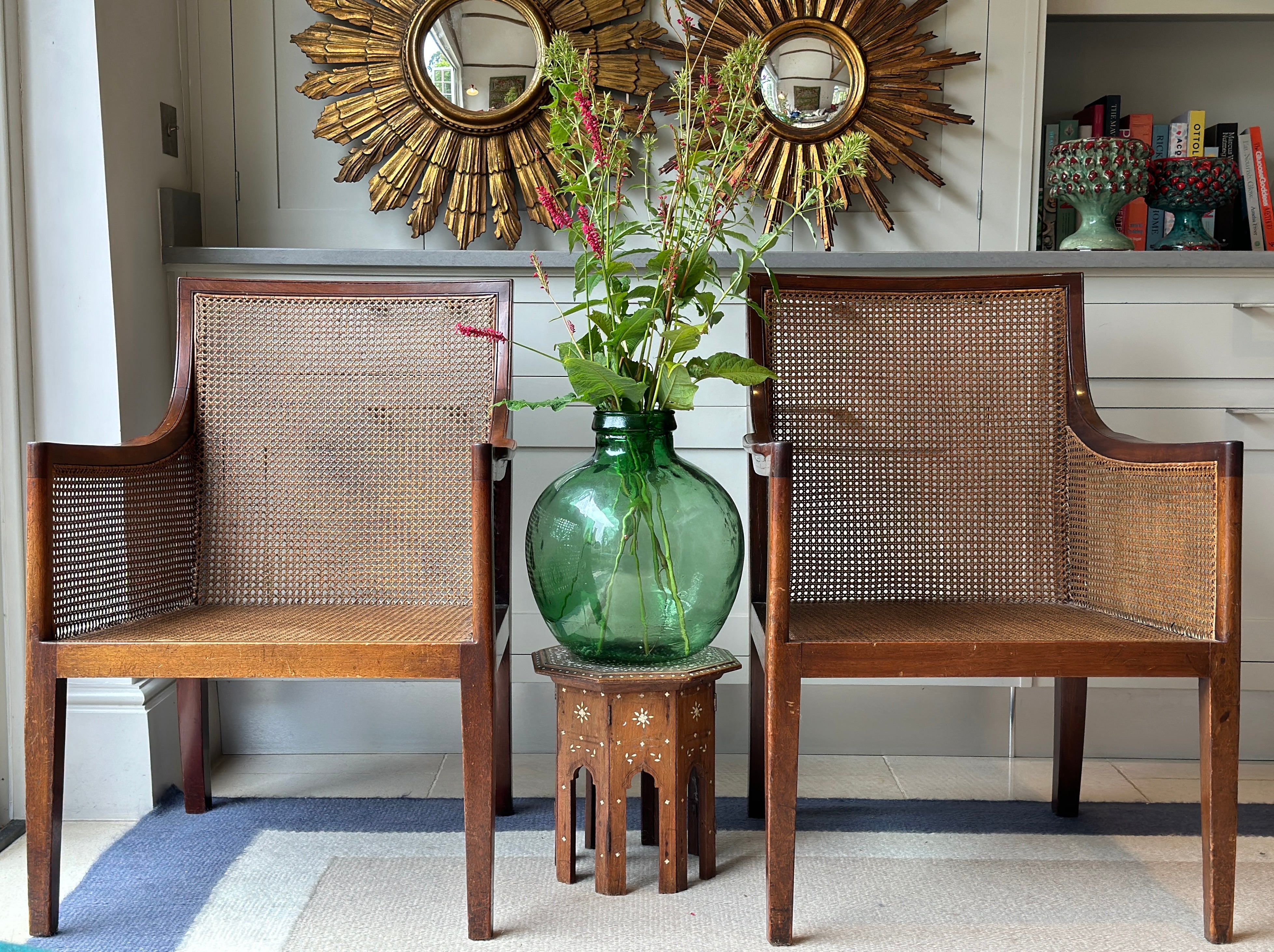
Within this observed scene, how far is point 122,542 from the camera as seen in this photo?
1419 mm

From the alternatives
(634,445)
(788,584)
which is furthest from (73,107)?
(788,584)

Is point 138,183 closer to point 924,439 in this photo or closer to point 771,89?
point 771,89

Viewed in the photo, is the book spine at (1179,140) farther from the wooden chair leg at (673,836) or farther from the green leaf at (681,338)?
the wooden chair leg at (673,836)

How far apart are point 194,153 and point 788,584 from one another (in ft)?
5.11

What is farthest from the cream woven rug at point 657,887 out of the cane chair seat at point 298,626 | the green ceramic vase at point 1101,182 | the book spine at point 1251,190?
the book spine at point 1251,190

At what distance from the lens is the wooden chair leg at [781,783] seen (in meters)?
1.26

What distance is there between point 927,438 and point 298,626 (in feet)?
3.34

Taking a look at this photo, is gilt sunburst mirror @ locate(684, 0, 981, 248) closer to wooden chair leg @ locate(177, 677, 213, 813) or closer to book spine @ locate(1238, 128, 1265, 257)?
book spine @ locate(1238, 128, 1265, 257)

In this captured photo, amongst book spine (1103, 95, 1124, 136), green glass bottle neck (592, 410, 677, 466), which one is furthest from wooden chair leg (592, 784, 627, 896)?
book spine (1103, 95, 1124, 136)

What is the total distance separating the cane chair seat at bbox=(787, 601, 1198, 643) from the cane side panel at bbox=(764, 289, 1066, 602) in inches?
2.6

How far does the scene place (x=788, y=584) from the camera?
126 cm

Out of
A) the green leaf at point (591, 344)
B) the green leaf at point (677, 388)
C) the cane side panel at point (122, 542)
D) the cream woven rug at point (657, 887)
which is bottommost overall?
the cream woven rug at point (657, 887)

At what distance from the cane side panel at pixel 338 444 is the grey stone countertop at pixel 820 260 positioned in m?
0.23

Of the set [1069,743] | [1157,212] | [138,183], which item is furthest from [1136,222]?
[138,183]
